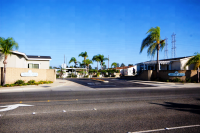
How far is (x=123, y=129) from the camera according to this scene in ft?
17.4

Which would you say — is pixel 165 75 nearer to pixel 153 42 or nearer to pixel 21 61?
pixel 153 42

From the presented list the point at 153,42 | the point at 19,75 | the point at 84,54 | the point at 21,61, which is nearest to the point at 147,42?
the point at 153,42

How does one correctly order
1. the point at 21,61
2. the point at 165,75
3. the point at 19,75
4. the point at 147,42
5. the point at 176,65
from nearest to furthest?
the point at 19,75
the point at 21,61
the point at 165,75
the point at 147,42
the point at 176,65

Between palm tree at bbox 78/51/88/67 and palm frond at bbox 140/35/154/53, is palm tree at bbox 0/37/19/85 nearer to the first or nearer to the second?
palm frond at bbox 140/35/154/53

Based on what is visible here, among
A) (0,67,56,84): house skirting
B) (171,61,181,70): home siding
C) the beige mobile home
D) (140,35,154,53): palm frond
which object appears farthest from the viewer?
(171,61,181,70): home siding

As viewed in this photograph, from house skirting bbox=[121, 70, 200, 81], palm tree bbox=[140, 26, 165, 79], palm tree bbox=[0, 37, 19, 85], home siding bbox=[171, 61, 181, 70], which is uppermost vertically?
palm tree bbox=[140, 26, 165, 79]

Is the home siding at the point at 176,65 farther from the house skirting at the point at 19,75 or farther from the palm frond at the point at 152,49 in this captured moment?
the house skirting at the point at 19,75

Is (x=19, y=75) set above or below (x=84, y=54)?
below

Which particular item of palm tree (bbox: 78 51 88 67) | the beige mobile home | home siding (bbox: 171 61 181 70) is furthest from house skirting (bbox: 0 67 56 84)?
palm tree (bbox: 78 51 88 67)

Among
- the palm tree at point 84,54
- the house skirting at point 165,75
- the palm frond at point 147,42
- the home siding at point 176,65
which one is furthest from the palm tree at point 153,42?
the palm tree at point 84,54

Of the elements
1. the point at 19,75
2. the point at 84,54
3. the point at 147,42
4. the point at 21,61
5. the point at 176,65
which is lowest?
the point at 19,75

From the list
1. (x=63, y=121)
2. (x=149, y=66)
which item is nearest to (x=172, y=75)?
(x=149, y=66)

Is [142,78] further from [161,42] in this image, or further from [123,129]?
[123,129]

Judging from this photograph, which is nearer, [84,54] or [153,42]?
[153,42]
